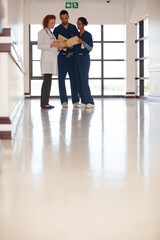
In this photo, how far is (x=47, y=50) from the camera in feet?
23.7

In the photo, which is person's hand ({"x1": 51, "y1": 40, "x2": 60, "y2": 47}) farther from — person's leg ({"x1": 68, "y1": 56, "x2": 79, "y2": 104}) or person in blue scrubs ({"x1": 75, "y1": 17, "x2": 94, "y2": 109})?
person's leg ({"x1": 68, "y1": 56, "x2": 79, "y2": 104})

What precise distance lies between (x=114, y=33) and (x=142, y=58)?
1682 mm

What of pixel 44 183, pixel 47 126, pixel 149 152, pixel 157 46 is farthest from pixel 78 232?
pixel 157 46

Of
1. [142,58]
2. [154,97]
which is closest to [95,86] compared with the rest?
[142,58]

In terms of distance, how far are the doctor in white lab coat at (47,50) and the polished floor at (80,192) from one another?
4.48 metres

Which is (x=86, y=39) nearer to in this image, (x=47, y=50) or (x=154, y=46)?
(x=47, y=50)

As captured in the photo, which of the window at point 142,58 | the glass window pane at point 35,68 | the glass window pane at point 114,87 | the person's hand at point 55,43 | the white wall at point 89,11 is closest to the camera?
the person's hand at point 55,43

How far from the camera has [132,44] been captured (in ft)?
47.1

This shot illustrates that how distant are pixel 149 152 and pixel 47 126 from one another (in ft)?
6.21

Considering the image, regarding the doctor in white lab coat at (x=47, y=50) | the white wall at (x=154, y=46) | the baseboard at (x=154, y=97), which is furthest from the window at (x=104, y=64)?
the doctor in white lab coat at (x=47, y=50)

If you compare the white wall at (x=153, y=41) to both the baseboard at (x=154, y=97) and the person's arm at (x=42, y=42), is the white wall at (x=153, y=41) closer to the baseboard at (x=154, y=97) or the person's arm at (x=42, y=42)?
the baseboard at (x=154, y=97)

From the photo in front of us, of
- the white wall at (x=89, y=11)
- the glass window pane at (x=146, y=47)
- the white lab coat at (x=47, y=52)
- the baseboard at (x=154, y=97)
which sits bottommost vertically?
the baseboard at (x=154, y=97)

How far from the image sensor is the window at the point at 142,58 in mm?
13406

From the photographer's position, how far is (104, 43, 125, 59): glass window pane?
14.8 metres
